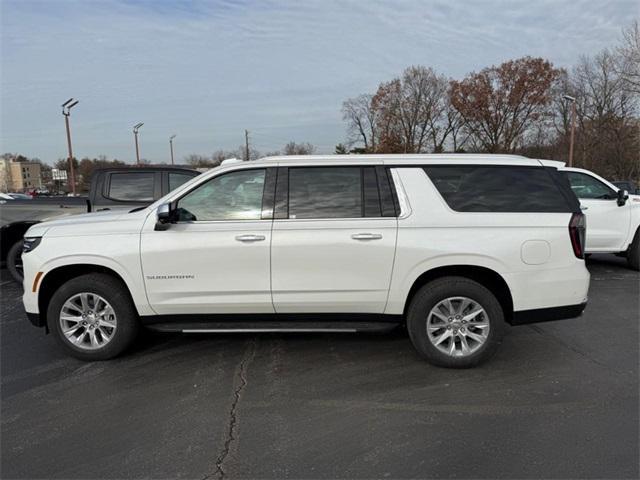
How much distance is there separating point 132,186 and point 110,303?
4063 millimetres

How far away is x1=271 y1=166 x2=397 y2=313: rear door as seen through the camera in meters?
4.00

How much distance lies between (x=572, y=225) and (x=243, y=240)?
110 inches

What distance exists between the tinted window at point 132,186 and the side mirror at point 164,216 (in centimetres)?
396

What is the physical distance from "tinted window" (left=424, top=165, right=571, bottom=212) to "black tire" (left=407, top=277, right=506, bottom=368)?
→ 0.67 m

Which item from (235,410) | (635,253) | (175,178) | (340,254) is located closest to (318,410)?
(235,410)

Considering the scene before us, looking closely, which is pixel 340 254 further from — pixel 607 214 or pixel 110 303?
pixel 607 214

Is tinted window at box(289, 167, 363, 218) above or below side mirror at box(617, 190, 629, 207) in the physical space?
above

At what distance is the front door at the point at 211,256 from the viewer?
13.3 feet

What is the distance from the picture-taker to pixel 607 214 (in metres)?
8.25

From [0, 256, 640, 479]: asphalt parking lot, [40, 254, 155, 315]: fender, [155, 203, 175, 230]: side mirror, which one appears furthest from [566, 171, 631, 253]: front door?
[40, 254, 155, 315]: fender

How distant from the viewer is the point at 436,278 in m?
4.14

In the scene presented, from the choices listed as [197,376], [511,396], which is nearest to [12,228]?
[197,376]

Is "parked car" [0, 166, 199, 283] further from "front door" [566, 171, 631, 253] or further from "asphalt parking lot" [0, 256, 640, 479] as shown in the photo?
"front door" [566, 171, 631, 253]

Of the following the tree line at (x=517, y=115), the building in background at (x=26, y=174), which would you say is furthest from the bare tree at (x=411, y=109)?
the building in background at (x=26, y=174)
